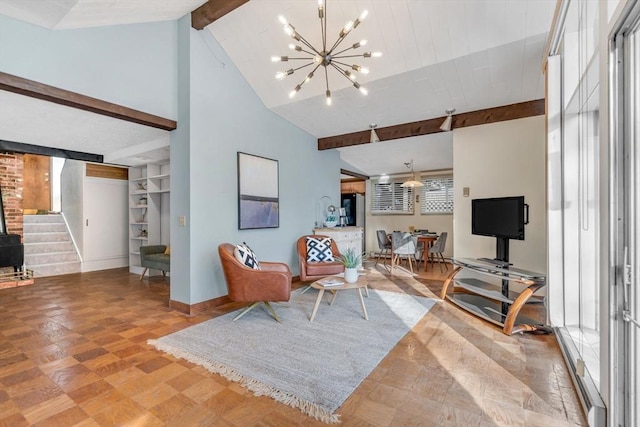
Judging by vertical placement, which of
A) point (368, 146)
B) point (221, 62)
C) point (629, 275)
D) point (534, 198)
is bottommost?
point (629, 275)

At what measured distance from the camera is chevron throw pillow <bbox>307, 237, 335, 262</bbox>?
4684 millimetres

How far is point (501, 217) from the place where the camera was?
3451mm

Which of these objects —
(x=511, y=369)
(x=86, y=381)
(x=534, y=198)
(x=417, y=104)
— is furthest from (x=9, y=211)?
(x=534, y=198)

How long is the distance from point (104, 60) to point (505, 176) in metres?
5.06

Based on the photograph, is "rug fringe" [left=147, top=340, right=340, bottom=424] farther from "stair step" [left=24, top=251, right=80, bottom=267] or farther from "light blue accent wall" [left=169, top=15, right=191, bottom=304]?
"stair step" [left=24, top=251, right=80, bottom=267]

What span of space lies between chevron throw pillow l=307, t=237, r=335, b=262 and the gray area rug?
0.91m

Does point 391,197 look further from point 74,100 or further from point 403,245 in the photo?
point 74,100

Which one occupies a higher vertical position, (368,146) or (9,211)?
(368,146)

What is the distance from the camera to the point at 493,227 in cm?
357

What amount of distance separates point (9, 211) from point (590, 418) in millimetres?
8306

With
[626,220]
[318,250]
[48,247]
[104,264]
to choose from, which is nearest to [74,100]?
[318,250]

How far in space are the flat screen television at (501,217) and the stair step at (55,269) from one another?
7463mm

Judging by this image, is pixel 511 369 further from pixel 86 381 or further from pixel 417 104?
pixel 417 104

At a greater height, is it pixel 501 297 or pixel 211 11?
pixel 211 11
